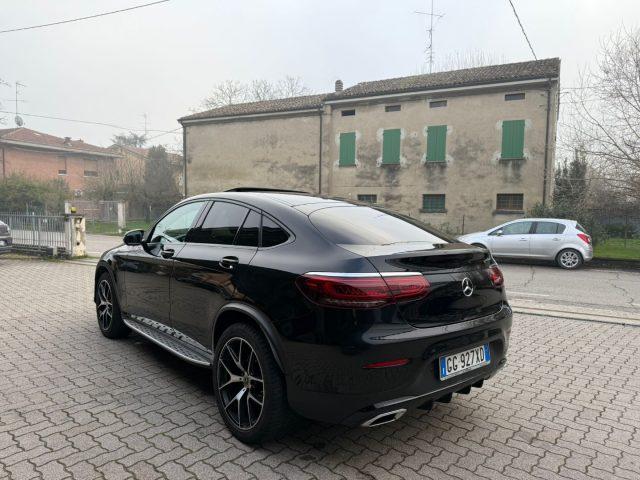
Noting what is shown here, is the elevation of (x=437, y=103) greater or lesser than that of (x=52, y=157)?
greater

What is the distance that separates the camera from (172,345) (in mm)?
3744

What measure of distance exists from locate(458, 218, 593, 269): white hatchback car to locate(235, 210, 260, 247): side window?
34.2 feet

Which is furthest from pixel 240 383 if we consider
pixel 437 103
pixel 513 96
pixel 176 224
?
pixel 437 103

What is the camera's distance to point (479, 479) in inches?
97.8

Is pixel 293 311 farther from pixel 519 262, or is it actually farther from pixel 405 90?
pixel 405 90

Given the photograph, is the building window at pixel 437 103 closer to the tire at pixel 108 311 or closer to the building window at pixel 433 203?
the building window at pixel 433 203

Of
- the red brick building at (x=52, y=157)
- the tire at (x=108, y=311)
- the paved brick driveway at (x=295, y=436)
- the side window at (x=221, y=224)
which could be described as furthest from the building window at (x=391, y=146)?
the red brick building at (x=52, y=157)

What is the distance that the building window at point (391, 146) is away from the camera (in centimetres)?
2355

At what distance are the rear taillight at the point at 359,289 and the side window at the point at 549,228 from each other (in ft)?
39.6

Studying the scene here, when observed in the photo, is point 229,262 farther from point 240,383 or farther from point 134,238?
point 134,238


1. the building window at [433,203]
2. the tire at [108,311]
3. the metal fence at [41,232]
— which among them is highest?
the building window at [433,203]

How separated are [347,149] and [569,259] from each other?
1459 centimetres

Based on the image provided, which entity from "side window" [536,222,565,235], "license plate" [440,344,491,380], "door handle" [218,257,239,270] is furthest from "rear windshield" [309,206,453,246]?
"side window" [536,222,565,235]

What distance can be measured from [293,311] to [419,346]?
0.73 m
